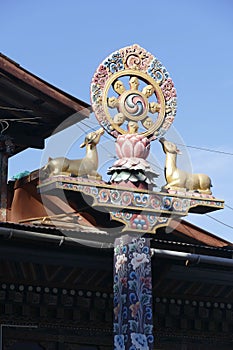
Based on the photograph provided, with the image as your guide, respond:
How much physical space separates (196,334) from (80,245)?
3.36m

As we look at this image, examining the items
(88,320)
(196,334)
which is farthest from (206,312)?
(88,320)

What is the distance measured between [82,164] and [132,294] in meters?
1.77

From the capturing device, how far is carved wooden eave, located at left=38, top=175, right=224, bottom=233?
11773 mm

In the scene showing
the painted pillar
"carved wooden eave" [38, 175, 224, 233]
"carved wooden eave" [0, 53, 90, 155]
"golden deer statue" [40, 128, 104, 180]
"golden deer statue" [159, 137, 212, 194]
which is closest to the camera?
"carved wooden eave" [38, 175, 224, 233]

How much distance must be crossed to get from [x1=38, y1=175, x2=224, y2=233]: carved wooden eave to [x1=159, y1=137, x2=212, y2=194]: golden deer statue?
193 millimetres

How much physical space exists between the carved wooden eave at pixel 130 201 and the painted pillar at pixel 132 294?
10.7 inches

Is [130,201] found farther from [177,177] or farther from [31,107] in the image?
[31,107]

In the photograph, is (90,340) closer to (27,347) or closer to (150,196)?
(27,347)

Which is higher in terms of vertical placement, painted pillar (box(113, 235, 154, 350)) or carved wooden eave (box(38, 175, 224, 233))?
carved wooden eave (box(38, 175, 224, 233))

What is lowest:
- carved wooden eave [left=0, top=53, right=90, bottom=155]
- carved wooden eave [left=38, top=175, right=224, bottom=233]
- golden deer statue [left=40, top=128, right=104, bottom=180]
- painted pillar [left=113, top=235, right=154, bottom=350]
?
painted pillar [left=113, top=235, right=154, bottom=350]

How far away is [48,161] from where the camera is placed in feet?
40.2

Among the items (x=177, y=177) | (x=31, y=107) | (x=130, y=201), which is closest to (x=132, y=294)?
(x=130, y=201)

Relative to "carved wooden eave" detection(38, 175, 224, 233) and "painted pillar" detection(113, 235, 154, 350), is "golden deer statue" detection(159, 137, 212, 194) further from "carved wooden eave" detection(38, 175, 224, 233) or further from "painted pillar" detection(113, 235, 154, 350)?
"painted pillar" detection(113, 235, 154, 350)

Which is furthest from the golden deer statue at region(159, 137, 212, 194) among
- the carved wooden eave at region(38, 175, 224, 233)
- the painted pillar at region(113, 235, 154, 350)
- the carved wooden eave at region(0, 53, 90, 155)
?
the carved wooden eave at region(0, 53, 90, 155)
